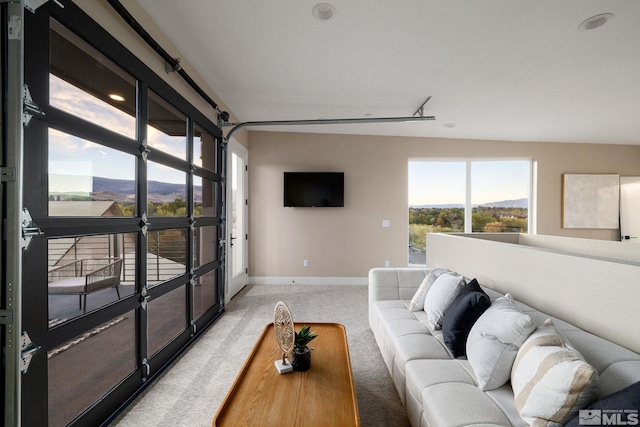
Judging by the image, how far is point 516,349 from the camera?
1355 millimetres

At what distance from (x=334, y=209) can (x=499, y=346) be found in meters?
3.88

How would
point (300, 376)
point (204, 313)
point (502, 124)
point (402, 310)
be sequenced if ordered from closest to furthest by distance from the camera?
point (300, 376) < point (402, 310) < point (204, 313) < point (502, 124)

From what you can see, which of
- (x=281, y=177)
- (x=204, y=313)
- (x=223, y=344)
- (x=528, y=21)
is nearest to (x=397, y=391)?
(x=223, y=344)

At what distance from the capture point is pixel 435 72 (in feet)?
9.56

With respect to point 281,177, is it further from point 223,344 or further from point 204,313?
point 223,344

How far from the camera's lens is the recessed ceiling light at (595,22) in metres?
2.06

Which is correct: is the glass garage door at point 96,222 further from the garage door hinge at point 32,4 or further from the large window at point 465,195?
the large window at point 465,195

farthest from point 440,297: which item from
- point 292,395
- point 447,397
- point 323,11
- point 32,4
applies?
point 32,4

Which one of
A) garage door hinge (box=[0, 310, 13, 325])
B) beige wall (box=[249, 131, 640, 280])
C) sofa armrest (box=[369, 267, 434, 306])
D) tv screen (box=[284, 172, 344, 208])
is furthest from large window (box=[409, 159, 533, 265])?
garage door hinge (box=[0, 310, 13, 325])

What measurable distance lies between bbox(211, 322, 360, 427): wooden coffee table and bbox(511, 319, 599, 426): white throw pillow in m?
0.71

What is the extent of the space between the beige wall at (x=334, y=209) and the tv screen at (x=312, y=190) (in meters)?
0.16

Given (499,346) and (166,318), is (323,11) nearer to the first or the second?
(499,346)

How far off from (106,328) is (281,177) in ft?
11.8

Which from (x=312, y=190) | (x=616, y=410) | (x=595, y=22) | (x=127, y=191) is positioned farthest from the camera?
(x=312, y=190)
